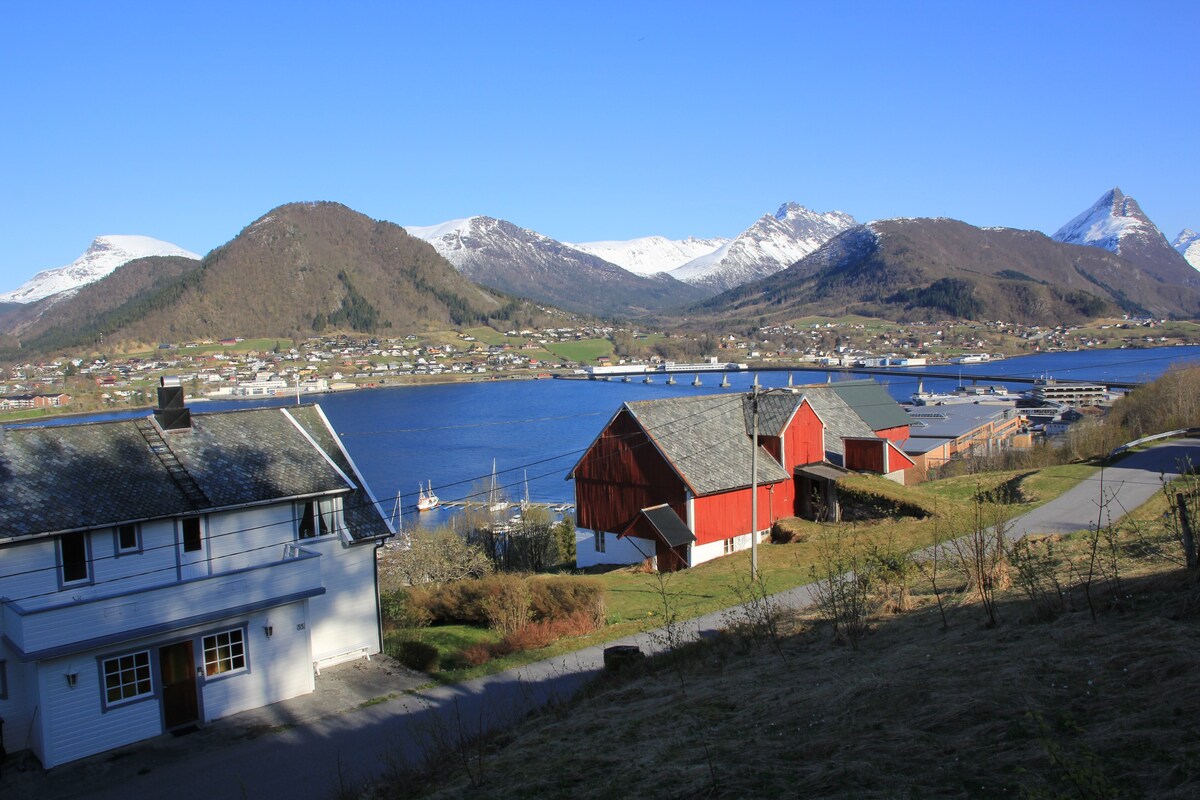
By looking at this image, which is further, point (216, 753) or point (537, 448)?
point (537, 448)

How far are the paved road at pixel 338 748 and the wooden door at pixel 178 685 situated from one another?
0.69 metres

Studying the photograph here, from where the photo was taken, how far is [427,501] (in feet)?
183

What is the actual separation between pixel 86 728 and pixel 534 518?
2926 cm

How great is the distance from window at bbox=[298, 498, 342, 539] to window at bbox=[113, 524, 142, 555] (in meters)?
2.69

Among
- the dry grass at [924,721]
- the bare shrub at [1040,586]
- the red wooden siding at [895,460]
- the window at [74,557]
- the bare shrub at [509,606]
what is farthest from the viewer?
the red wooden siding at [895,460]

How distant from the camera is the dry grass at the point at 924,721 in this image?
4984mm

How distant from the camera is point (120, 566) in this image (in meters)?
12.9

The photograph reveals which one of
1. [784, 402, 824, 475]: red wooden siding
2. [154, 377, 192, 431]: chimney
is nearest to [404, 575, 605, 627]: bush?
[154, 377, 192, 431]: chimney

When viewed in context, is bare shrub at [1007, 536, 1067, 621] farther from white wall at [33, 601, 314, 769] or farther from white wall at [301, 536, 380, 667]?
white wall at [301, 536, 380, 667]

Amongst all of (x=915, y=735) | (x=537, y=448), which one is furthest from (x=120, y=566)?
(x=537, y=448)

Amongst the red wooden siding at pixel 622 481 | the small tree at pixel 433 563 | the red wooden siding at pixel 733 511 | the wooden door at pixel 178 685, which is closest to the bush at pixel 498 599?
the small tree at pixel 433 563

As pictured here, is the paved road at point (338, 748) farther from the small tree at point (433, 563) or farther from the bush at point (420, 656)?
the small tree at point (433, 563)

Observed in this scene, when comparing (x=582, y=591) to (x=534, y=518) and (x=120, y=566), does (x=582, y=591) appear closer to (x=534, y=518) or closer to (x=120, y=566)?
(x=120, y=566)

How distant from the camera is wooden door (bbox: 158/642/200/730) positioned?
12.2 m
